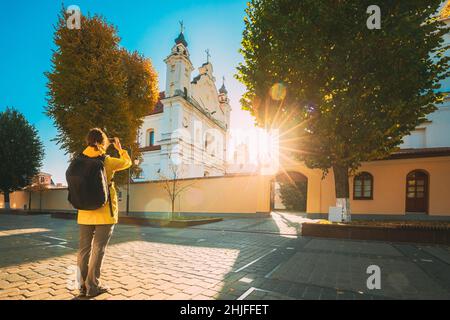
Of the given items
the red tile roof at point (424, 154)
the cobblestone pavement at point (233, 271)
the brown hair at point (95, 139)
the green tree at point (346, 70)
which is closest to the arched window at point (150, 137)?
the green tree at point (346, 70)

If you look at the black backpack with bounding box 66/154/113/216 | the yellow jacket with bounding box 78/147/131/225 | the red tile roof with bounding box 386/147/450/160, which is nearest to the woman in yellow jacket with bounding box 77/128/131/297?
the yellow jacket with bounding box 78/147/131/225

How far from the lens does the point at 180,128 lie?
2959cm

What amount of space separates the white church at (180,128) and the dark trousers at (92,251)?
23.4m

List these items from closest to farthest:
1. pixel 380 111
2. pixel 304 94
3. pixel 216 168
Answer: pixel 380 111
pixel 304 94
pixel 216 168

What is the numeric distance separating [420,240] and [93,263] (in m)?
10.1

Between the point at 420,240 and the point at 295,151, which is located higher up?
the point at 295,151

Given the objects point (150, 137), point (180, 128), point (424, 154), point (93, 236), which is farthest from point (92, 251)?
point (150, 137)

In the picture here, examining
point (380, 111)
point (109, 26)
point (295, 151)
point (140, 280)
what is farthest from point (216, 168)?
point (140, 280)

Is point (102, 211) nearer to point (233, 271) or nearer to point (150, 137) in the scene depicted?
point (233, 271)

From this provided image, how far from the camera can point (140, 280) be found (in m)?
4.08

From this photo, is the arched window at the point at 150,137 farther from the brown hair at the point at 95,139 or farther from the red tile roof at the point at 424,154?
the brown hair at the point at 95,139

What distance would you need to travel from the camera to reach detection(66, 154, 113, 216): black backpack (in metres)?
3.06
